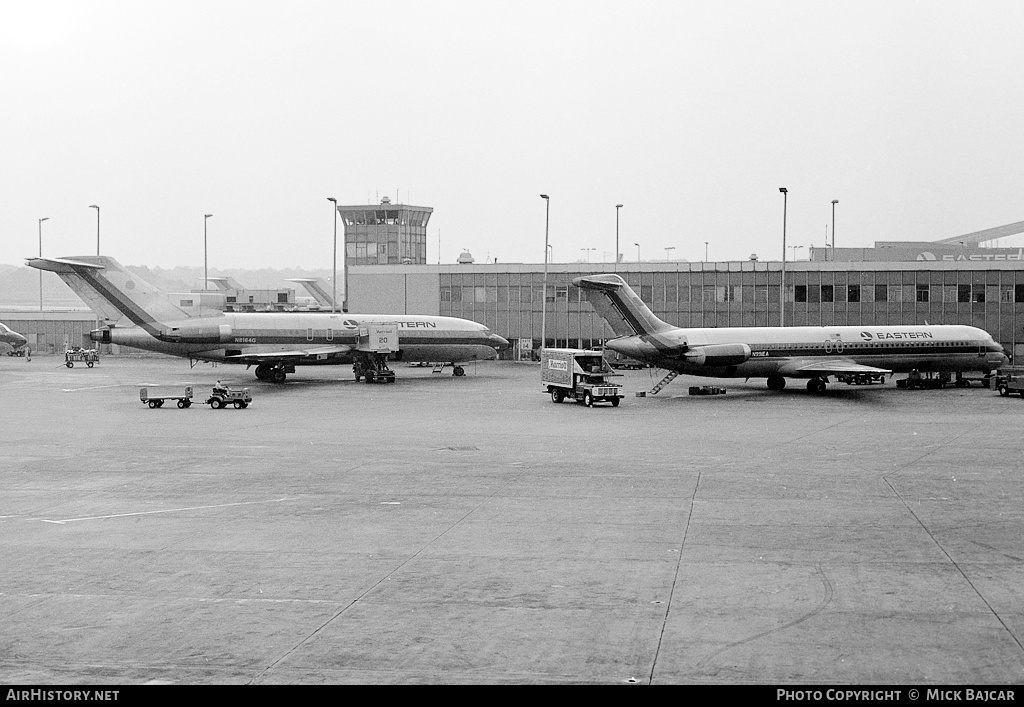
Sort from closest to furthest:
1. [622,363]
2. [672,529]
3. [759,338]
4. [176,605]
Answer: [176,605]
[672,529]
[759,338]
[622,363]

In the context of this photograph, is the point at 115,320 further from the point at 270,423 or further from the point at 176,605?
the point at 176,605

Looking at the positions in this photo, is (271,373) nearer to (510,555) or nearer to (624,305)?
(624,305)

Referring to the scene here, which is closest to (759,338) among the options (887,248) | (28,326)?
(887,248)

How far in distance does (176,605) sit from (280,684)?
4005 millimetres

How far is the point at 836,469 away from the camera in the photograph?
29.2m

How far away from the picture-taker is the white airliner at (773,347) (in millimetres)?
56906

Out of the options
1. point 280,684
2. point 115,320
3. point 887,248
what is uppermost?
point 887,248

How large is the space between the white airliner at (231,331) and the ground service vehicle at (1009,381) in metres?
34.5

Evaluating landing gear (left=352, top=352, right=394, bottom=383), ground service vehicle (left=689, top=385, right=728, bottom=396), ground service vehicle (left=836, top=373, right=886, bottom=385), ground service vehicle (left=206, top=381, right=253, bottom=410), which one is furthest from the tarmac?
landing gear (left=352, top=352, right=394, bottom=383)

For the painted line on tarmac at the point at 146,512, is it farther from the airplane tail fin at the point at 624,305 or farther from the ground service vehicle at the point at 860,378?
the ground service vehicle at the point at 860,378

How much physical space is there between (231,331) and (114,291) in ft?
23.5

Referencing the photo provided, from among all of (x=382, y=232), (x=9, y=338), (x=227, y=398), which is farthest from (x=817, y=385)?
(x=382, y=232)

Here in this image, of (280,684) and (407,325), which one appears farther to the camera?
(407,325)

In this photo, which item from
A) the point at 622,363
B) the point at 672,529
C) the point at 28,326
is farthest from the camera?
the point at 28,326
